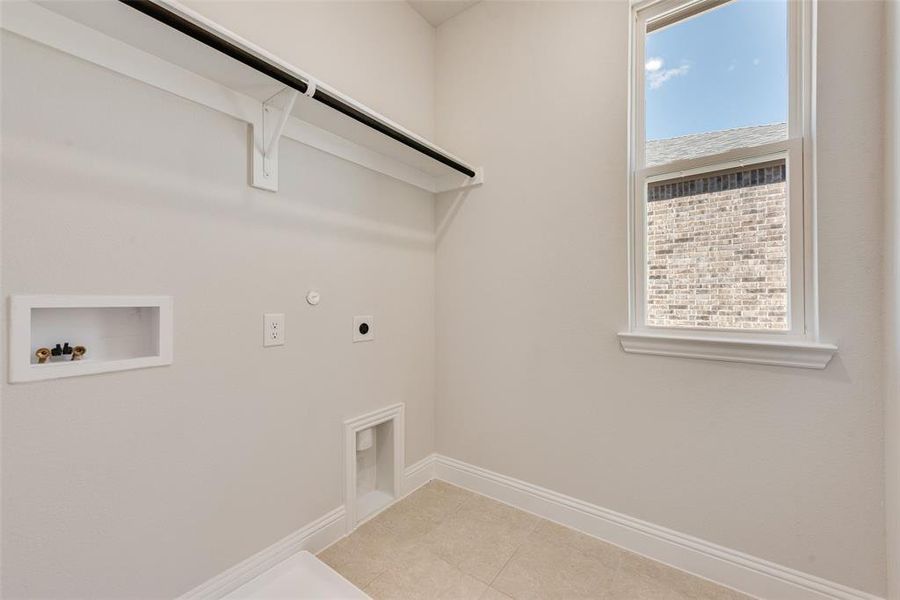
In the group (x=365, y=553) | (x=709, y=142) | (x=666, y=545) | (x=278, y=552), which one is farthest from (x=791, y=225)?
(x=278, y=552)

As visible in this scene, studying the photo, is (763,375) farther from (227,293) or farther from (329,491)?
(227,293)

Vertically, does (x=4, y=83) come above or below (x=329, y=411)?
above

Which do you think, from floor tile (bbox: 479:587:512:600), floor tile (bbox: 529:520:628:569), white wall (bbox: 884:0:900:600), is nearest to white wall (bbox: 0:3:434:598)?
floor tile (bbox: 479:587:512:600)

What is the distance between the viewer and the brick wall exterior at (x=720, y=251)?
137 cm

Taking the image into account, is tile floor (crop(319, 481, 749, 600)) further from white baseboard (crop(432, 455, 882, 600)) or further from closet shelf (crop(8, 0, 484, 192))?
closet shelf (crop(8, 0, 484, 192))

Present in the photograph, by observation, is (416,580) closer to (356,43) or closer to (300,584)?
(300,584)

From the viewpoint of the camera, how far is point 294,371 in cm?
152

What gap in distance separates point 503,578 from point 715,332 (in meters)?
1.31

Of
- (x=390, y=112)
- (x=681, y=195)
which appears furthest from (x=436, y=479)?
(x=390, y=112)

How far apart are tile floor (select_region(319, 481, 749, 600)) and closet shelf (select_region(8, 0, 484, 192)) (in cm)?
160

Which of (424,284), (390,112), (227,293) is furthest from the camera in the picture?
(424,284)

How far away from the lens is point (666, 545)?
153cm

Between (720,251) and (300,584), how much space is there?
2.07 metres

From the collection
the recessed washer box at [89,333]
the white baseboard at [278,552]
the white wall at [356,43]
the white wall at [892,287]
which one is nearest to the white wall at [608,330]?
the white wall at [892,287]
